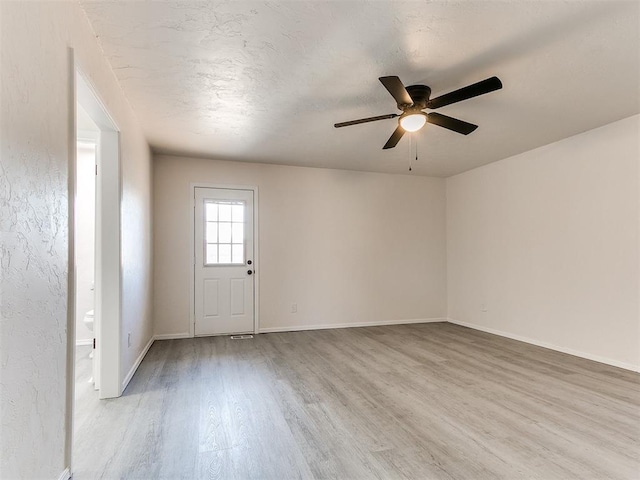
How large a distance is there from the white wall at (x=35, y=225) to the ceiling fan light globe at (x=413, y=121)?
2136mm

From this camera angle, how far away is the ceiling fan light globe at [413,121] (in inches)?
105

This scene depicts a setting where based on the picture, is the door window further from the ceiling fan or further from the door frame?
the ceiling fan

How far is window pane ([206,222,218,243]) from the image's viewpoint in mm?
4984

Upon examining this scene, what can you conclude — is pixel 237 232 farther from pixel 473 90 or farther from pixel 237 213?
pixel 473 90

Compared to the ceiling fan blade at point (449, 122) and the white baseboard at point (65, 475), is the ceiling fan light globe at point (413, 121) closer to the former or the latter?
the ceiling fan blade at point (449, 122)

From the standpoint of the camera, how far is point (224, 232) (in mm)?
5055

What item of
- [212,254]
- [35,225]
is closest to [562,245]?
[212,254]

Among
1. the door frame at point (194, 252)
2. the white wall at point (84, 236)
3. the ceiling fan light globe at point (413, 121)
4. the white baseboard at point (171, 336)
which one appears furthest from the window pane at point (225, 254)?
the ceiling fan light globe at point (413, 121)

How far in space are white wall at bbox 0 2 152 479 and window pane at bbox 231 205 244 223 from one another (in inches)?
123

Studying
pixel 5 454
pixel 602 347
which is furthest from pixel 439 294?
pixel 5 454

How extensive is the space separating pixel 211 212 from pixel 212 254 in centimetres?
60

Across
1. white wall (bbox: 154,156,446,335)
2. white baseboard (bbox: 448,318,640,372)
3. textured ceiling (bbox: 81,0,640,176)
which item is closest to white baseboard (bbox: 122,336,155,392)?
white wall (bbox: 154,156,446,335)

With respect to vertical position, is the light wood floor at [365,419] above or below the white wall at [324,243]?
below

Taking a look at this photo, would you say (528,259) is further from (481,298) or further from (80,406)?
(80,406)
